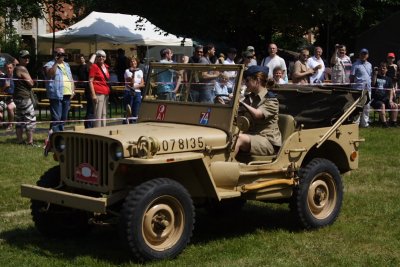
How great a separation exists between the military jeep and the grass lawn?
0.63 feet

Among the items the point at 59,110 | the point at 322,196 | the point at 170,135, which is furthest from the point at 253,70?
the point at 59,110

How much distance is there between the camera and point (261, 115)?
6.68 meters

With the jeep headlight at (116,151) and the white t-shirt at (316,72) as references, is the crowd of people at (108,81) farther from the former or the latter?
the jeep headlight at (116,151)

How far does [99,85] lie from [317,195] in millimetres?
7011

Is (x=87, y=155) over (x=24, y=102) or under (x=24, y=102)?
under

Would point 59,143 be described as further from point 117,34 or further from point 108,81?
point 117,34

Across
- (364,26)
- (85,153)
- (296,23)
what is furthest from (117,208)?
(364,26)

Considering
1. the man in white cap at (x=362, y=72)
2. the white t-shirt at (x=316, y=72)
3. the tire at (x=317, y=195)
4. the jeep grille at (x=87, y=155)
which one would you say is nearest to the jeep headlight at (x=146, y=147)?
the jeep grille at (x=87, y=155)

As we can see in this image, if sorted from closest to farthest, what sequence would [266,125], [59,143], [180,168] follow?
1. [180,168]
2. [59,143]
3. [266,125]

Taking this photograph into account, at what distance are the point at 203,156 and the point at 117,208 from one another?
0.97 metres

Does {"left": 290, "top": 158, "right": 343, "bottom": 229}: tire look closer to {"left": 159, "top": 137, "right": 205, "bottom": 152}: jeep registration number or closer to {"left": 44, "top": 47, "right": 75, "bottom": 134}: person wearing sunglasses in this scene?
{"left": 159, "top": 137, "right": 205, "bottom": 152}: jeep registration number

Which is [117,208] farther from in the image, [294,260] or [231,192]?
[294,260]

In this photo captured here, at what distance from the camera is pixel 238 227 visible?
23.7 feet

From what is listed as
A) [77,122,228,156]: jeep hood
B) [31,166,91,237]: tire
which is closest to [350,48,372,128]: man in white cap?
[77,122,228,156]: jeep hood
